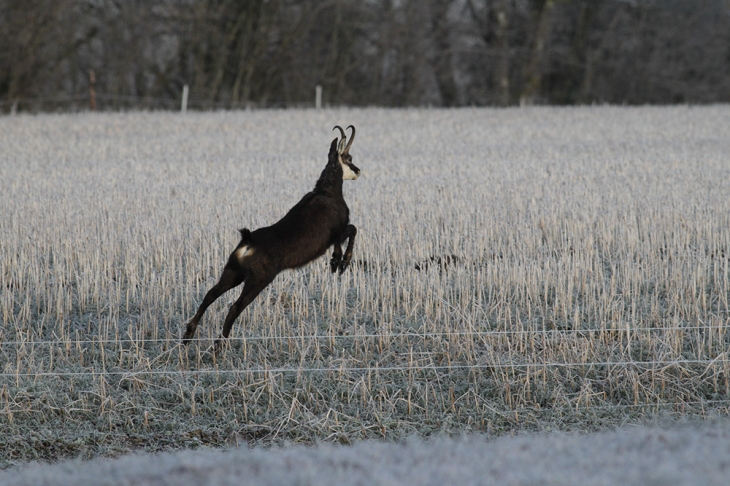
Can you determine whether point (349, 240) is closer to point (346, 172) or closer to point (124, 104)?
point (346, 172)

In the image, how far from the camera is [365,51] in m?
40.1

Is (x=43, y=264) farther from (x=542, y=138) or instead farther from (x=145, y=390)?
(x=542, y=138)

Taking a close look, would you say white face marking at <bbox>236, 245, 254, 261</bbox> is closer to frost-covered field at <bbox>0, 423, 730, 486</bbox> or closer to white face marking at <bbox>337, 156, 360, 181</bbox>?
white face marking at <bbox>337, 156, 360, 181</bbox>

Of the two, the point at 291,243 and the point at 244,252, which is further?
the point at 291,243

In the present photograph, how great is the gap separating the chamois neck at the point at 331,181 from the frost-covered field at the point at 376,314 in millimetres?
980

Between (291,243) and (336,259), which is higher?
(291,243)

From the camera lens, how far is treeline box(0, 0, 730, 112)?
110ft

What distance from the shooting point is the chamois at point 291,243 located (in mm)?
5395

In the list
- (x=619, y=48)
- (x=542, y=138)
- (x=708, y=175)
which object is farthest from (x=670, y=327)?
(x=619, y=48)

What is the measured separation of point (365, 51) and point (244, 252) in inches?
1408

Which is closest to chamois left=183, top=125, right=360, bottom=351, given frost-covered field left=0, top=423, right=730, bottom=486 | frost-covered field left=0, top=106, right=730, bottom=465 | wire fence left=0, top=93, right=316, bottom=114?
frost-covered field left=0, top=106, right=730, bottom=465

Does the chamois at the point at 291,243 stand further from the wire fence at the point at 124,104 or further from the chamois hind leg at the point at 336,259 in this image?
the wire fence at the point at 124,104

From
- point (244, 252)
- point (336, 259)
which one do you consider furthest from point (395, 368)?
point (244, 252)

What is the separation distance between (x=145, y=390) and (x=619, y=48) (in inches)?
1637
